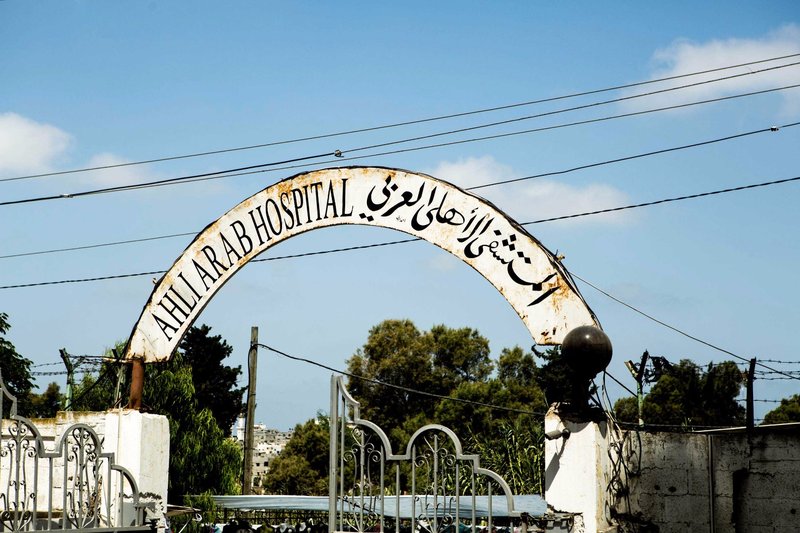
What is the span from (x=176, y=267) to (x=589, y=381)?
4503 mm

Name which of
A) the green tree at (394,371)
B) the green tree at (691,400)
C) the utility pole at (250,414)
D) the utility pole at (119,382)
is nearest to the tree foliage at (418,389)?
the green tree at (394,371)

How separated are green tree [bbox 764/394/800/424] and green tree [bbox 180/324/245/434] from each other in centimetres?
2445

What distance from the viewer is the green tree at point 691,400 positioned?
36.1m

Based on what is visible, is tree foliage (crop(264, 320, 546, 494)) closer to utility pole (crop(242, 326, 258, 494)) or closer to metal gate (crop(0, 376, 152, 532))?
utility pole (crop(242, 326, 258, 494))

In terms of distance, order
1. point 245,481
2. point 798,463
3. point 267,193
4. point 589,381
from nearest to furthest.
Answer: point 589,381
point 798,463
point 267,193
point 245,481

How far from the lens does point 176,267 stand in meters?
10.3

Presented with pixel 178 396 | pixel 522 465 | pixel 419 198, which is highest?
pixel 419 198

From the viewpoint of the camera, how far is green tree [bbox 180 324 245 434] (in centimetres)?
4300

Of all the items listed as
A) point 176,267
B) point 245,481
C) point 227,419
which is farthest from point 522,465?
point 176,267

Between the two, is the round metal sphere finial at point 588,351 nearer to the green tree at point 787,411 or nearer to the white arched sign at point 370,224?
the white arched sign at point 370,224

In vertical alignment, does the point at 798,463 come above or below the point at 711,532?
above

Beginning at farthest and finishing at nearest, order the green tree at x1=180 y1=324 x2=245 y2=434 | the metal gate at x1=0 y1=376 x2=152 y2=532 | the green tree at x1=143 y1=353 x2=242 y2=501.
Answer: the green tree at x1=180 y1=324 x2=245 y2=434, the green tree at x1=143 y1=353 x2=242 y2=501, the metal gate at x1=0 y1=376 x2=152 y2=532

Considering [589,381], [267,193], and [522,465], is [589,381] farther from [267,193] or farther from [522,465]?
[522,465]

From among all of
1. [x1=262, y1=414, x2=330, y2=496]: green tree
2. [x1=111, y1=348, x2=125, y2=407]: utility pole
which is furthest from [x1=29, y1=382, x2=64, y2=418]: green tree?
[x1=111, y1=348, x2=125, y2=407]: utility pole
